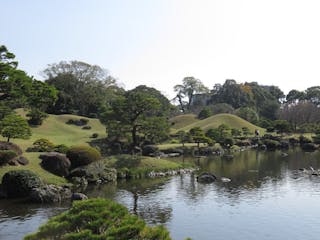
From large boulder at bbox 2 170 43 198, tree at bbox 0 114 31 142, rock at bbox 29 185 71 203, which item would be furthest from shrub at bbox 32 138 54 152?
rock at bbox 29 185 71 203

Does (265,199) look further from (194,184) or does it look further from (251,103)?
(251,103)

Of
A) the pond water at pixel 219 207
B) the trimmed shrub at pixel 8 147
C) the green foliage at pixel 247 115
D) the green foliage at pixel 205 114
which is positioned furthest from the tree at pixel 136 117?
the green foliage at pixel 247 115

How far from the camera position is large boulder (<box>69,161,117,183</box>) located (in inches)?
1375

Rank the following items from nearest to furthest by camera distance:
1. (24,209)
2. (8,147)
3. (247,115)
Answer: (24,209) → (8,147) → (247,115)

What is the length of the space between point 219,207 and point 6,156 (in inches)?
688

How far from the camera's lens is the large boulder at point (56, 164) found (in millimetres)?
34156

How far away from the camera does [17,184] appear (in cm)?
2884

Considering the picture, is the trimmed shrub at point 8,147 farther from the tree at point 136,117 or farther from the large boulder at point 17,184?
the tree at point 136,117

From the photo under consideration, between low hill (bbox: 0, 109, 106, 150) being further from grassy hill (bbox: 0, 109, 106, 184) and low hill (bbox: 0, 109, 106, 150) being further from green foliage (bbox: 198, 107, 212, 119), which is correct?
green foliage (bbox: 198, 107, 212, 119)

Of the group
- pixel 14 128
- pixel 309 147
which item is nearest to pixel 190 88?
pixel 309 147

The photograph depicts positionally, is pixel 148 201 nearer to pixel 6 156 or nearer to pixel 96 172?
pixel 96 172

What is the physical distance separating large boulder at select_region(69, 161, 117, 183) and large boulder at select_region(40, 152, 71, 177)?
0.68 metres

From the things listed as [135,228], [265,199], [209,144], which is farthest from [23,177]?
[209,144]

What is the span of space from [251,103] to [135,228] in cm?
11534
